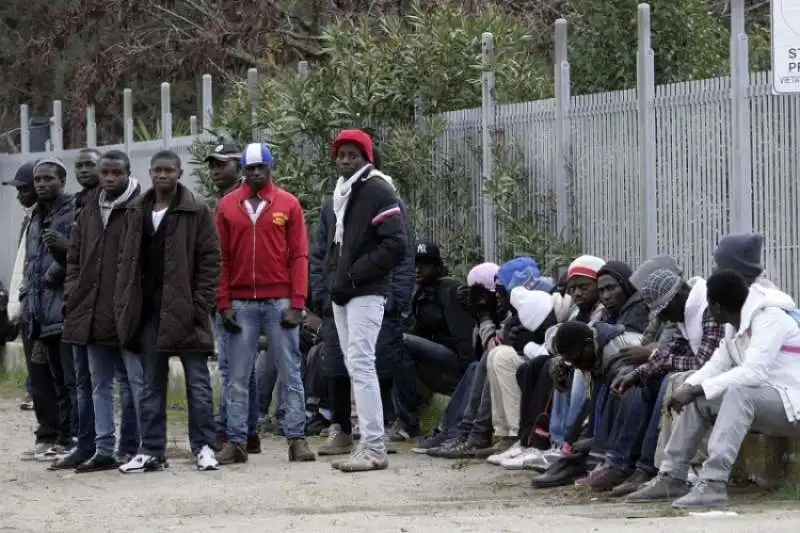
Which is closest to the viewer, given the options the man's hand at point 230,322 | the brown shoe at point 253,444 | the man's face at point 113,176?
the man's face at point 113,176

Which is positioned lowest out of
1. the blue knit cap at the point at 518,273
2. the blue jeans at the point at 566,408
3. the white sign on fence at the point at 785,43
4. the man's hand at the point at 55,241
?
the blue jeans at the point at 566,408

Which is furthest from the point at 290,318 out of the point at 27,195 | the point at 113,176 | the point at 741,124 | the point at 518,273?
the point at 741,124

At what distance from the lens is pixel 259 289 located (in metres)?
12.4

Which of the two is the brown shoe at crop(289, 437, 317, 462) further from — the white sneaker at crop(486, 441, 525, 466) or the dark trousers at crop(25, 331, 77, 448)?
the dark trousers at crop(25, 331, 77, 448)

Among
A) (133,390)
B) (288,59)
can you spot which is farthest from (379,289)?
(288,59)

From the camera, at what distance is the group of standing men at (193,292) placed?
39.1 ft

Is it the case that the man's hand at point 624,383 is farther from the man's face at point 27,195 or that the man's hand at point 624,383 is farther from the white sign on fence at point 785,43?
the man's face at point 27,195

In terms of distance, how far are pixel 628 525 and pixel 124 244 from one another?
4.41 metres

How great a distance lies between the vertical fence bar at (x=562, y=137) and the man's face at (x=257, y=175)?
262 cm

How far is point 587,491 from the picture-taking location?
10.5 meters

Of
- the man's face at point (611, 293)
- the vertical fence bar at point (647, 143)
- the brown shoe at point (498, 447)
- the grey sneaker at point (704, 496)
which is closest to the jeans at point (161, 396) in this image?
Result: the brown shoe at point (498, 447)

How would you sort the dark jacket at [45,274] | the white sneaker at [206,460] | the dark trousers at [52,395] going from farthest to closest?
1. the dark trousers at [52,395]
2. the dark jacket at [45,274]
3. the white sneaker at [206,460]

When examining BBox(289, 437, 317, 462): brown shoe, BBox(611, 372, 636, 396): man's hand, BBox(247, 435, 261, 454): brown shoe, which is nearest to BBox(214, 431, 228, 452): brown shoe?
BBox(247, 435, 261, 454): brown shoe

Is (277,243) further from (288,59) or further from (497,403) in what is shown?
(288,59)
